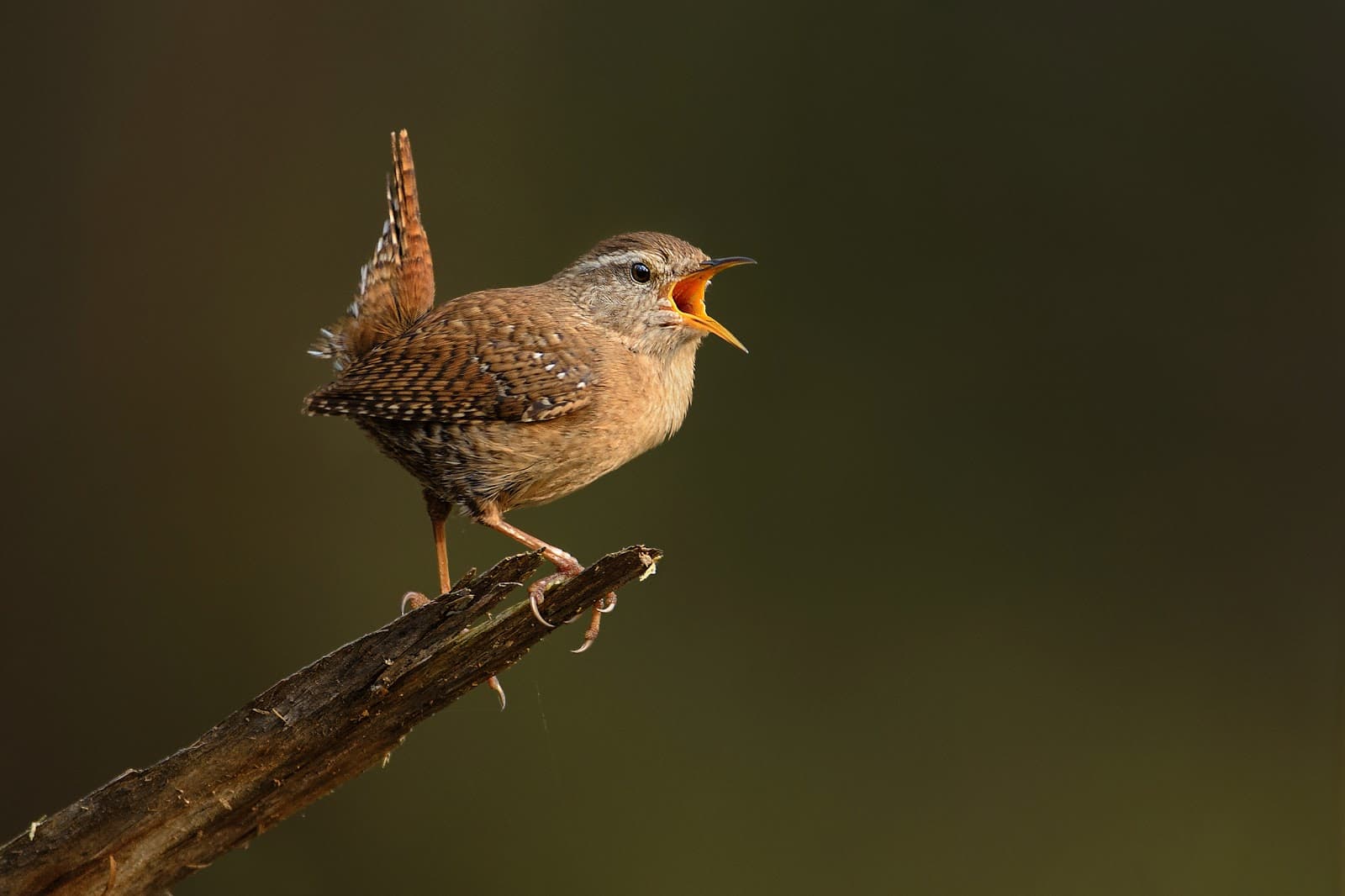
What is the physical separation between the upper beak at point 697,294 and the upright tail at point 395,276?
60cm

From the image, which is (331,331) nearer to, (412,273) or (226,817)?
(412,273)

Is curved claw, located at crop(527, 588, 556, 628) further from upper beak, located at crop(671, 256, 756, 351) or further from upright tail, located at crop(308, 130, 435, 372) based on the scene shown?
upright tail, located at crop(308, 130, 435, 372)

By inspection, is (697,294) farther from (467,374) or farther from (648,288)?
(467,374)

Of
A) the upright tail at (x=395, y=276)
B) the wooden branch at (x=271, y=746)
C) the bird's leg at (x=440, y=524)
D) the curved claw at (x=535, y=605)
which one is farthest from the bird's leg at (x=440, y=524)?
the curved claw at (x=535, y=605)

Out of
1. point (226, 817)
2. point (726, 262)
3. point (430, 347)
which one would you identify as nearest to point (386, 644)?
point (226, 817)

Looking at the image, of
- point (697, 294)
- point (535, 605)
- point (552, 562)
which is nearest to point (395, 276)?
point (697, 294)

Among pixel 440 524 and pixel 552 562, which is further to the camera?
pixel 440 524

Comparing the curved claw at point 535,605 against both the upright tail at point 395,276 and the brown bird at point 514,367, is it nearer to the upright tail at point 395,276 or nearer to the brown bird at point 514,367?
the brown bird at point 514,367

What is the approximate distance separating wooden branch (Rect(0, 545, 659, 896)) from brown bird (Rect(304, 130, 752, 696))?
226 millimetres

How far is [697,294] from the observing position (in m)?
2.92

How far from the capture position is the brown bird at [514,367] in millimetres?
2480

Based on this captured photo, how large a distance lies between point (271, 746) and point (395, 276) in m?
1.10

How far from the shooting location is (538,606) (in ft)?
6.97

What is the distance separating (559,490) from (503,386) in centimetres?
26
